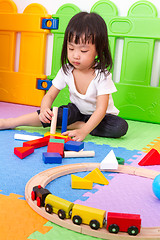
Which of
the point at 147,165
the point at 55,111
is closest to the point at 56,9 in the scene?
the point at 55,111

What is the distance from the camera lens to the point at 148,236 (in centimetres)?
54

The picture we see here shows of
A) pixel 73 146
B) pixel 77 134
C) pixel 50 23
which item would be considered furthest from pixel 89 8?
pixel 73 146

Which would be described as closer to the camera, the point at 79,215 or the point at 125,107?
the point at 79,215

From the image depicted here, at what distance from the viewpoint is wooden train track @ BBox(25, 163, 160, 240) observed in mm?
545

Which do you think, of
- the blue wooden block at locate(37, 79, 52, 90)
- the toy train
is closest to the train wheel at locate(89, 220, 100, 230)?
the toy train

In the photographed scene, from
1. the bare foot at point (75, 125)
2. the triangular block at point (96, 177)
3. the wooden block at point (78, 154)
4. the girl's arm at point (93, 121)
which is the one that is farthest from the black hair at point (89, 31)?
the triangular block at point (96, 177)

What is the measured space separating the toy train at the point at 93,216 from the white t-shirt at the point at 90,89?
680 millimetres

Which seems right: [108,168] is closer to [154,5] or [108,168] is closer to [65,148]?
[65,148]

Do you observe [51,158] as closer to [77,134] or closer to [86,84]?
[77,134]

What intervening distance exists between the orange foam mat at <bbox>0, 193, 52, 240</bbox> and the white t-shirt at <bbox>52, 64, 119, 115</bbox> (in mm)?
661

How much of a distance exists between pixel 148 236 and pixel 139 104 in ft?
3.74

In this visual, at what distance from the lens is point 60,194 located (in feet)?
2.34

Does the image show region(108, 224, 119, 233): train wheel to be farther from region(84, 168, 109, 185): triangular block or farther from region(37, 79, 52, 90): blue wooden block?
region(37, 79, 52, 90): blue wooden block

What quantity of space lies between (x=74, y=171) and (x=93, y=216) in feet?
0.98
